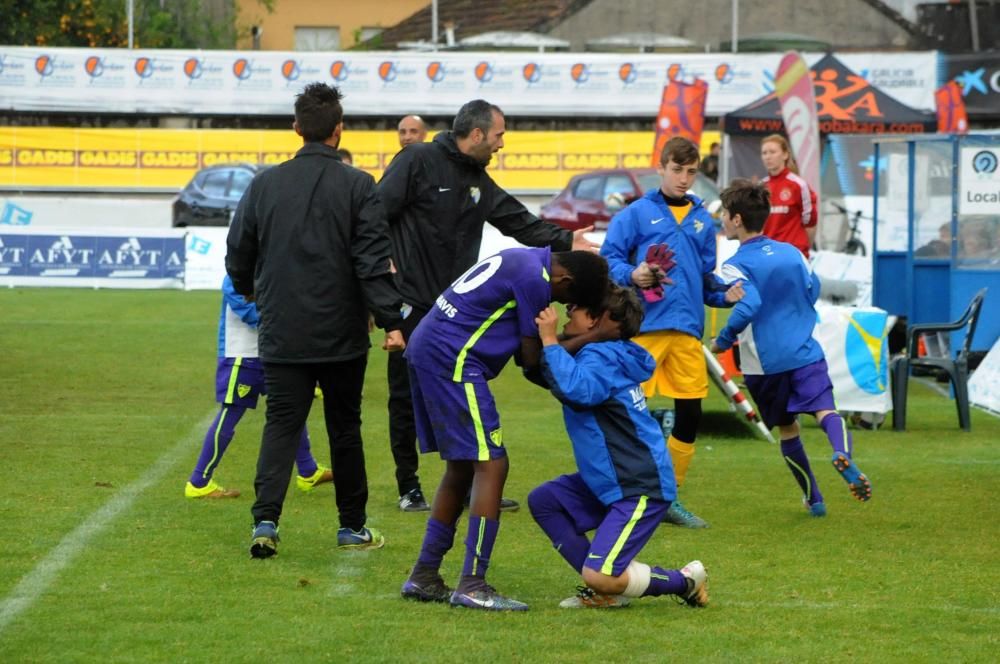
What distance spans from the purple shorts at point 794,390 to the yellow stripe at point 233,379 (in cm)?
272

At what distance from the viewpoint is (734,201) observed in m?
8.97

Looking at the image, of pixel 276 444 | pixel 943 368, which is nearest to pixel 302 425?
pixel 276 444

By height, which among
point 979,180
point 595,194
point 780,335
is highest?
point 979,180

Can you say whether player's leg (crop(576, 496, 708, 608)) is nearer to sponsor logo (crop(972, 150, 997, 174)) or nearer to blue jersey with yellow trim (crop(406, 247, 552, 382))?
blue jersey with yellow trim (crop(406, 247, 552, 382))

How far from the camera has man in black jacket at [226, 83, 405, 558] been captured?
752 centimetres

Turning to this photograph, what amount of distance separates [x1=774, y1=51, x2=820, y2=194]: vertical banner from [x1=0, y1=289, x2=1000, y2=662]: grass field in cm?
629

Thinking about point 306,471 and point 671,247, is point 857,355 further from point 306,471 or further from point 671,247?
point 306,471

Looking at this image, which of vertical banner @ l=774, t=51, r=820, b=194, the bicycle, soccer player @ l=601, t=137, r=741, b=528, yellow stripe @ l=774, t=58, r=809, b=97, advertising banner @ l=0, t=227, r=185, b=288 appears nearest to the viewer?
soccer player @ l=601, t=137, r=741, b=528

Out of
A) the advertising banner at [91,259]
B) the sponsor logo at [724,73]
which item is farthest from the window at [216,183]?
the sponsor logo at [724,73]

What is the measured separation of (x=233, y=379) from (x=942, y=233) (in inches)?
349

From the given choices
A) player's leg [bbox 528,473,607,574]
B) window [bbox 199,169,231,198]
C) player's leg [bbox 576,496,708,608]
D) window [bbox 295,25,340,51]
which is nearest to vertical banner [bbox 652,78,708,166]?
window [bbox 199,169,231,198]

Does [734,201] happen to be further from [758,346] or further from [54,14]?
[54,14]

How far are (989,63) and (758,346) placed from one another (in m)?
31.8

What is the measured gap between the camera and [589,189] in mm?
30891
